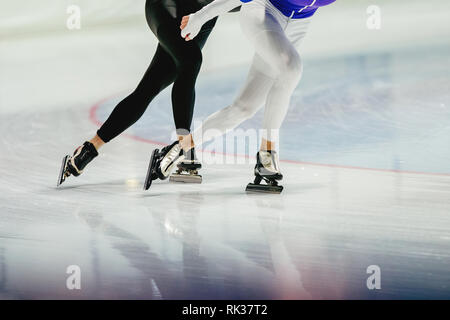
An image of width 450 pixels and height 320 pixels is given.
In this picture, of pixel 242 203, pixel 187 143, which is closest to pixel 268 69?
pixel 187 143

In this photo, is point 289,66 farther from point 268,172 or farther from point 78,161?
point 78,161

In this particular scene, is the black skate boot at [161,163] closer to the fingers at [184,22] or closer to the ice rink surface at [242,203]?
the ice rink surface at [242,203]

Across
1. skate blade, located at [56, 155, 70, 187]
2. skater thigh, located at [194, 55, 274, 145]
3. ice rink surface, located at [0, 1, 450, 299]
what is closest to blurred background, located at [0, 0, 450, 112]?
ice rink surface, located at [0, 1, 450, 299]

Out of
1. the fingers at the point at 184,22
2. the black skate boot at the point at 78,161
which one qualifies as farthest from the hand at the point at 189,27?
the black skate boot at the point at 78,161

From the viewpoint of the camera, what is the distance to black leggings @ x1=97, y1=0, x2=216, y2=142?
309 cm

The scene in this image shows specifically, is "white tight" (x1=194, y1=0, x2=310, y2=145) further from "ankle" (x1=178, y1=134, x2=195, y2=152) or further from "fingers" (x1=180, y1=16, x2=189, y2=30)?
"fingers" (x1=180, y1=16, x2=189, y2=30)

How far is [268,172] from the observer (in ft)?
9.84

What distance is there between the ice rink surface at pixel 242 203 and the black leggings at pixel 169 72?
0.91 feet

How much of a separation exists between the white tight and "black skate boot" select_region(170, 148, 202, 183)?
247mm

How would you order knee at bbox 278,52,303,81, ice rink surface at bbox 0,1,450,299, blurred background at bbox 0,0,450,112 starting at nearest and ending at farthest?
ice rink surface at bbox 0,1,450,299 → knee at bbox 278,52,303,81 → blurred background at bbox 0,0,450,112

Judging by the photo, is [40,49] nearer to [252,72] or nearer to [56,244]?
[252,72]

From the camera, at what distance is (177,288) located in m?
1.80

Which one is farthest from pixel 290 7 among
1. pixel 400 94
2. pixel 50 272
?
pixel 400 94
